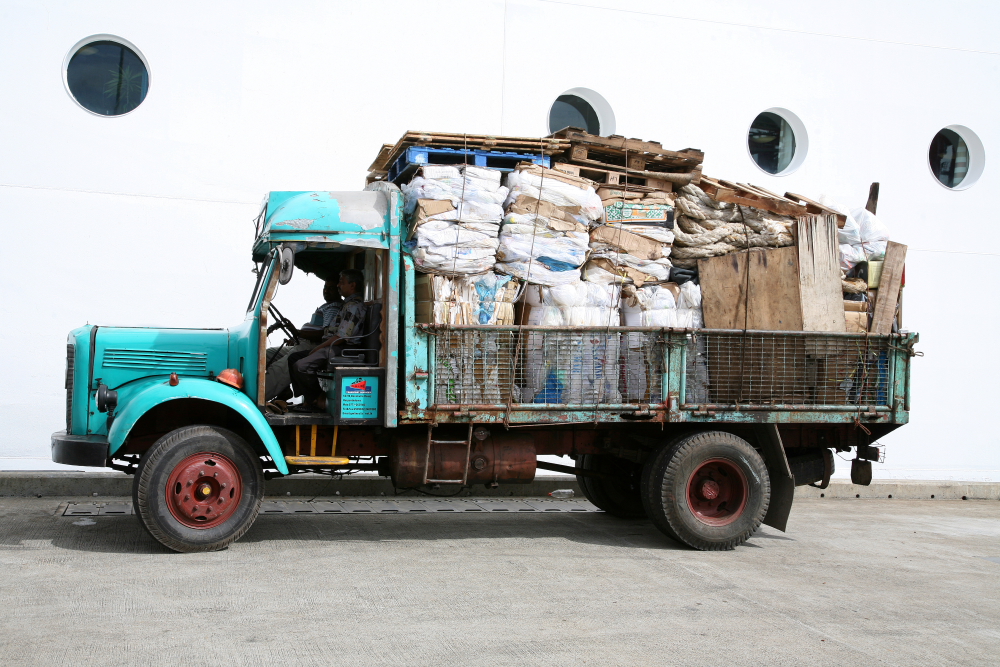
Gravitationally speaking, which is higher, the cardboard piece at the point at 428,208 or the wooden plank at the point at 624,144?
the wooden plank at the point at 624,144

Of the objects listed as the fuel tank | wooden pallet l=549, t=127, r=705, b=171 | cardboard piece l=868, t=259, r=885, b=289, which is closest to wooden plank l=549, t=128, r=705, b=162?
wooden pallet l=549, t=127, r=705, b=171

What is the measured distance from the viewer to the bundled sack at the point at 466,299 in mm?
6945

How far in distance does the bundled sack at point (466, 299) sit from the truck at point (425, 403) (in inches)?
4.3

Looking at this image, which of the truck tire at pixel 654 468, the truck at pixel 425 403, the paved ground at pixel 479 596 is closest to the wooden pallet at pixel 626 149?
the truck at pixel 425 403

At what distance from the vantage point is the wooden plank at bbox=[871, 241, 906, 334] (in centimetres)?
770

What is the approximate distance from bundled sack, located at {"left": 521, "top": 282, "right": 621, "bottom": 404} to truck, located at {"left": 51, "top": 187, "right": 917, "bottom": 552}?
2 cm

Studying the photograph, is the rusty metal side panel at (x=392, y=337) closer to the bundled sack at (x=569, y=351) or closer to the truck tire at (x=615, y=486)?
the bundled sack at (x=569, y=351)

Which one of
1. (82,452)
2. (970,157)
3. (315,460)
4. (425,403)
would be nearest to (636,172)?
(425,403)

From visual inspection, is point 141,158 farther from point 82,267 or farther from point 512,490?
point 512,490

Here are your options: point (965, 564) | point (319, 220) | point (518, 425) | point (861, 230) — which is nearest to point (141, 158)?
point (319, 220)

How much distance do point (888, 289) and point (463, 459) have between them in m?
3.77

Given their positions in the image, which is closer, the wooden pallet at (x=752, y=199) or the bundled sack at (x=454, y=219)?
the bundled sack at (x=454, y=219)

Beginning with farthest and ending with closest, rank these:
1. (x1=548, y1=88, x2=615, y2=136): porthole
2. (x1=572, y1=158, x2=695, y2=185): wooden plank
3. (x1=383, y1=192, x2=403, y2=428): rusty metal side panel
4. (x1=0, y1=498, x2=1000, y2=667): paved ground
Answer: (x1=548, y1=88, x2=615, y2=136): porthole
(x1=572, y1=158, x2=695, y2=185): wooden plank
(x1=383, y1=192, x2=403, y2=428): rusty metal side panel
(x1=0, y1=498, x2=1000, y2=667): paved ground

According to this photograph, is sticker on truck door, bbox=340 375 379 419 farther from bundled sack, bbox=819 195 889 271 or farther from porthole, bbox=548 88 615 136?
porthole, bbox=548 88 615 136
